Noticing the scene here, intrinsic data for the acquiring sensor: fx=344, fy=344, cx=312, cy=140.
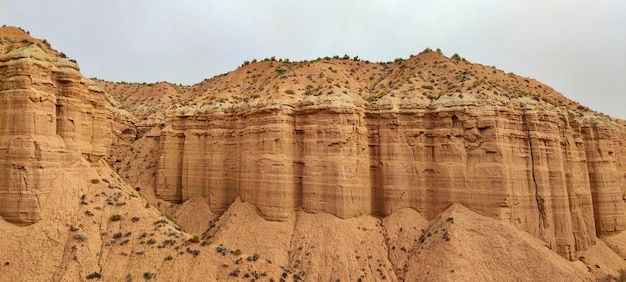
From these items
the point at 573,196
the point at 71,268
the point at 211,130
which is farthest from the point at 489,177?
the point at 71,268

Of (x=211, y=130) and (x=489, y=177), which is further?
(x=211, y=130)

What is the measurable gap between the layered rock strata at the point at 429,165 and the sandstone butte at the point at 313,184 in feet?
0.51

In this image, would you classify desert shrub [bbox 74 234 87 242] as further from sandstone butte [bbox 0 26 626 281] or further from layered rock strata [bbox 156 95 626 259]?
layered rock strata [bbox 156 95 626 259]

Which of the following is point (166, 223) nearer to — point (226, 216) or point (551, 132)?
point (226, 216)

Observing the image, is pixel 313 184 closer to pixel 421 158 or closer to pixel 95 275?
pixel 421 158

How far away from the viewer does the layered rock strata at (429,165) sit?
30.0m

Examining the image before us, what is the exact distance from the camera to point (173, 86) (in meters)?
68.4

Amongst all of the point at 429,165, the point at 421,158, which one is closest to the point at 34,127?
the point at 421,158

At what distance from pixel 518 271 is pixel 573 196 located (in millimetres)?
12000

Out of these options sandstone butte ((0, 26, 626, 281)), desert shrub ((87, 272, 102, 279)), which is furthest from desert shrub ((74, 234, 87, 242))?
desert shrub ((87, 272, 102, 279))

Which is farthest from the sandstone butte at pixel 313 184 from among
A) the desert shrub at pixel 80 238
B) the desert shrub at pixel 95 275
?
the desert shrub at pixel 95 275

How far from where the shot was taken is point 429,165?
32312mm

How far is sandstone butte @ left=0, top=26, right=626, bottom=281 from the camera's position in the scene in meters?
20.9

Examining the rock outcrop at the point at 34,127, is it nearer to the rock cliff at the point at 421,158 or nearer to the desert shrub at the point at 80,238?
the desert shrub at the point at 80,238
